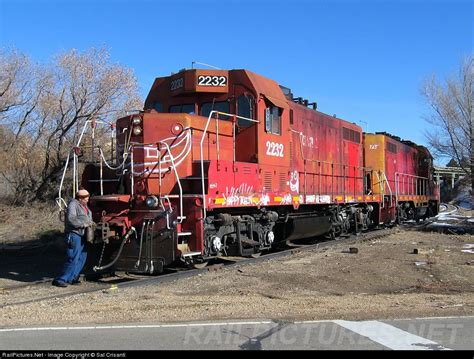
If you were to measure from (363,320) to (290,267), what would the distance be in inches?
169

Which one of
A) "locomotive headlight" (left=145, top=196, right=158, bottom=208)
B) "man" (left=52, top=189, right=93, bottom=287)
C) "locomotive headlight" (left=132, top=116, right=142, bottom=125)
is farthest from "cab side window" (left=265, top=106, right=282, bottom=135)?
"man" (left=52, top=189, right=93, bottom=287)

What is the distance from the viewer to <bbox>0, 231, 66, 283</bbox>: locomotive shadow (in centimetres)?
1048

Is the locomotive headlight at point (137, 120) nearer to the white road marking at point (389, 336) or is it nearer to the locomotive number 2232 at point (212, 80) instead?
the locomotive number 2232 at point (212, 80)

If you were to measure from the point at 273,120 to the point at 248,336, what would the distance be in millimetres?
6940

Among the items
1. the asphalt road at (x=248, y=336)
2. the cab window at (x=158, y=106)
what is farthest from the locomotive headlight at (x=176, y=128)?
the asphalt road at (x=248, y=336)

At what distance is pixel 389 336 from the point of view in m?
5.39

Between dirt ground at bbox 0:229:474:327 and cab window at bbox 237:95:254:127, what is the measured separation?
9.99 feet

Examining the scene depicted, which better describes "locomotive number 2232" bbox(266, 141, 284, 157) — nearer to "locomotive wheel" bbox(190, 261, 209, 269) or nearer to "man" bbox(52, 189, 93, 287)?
"locomotive wheel" bbox(190, 261, 209, 269)

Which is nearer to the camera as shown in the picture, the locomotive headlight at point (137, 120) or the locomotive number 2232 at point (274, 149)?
the locomotive headlight at point (137, 120)

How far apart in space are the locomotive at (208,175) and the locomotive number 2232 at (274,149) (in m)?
0.02

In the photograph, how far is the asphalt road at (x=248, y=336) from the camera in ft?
16.5

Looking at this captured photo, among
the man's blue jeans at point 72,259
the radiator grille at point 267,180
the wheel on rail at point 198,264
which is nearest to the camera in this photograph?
the man's blue jeans at point 72,259

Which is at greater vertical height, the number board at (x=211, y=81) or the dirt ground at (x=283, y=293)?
the number board at (x=211, y=81)

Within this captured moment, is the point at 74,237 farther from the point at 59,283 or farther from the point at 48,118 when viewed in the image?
the point at 48,118
